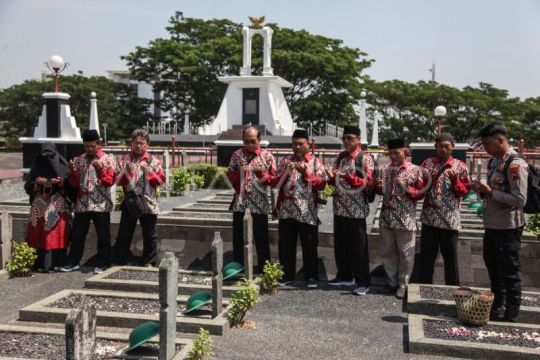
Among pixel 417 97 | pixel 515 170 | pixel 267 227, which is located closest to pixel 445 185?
pixel 515 170

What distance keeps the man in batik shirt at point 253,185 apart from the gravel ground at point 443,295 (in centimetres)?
199

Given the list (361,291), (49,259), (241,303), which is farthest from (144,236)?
(361,291)

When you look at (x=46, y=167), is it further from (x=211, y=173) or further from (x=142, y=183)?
(x=211, y=173)

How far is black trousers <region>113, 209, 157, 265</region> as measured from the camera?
7.11 metres

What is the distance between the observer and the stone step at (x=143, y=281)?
6191 mm

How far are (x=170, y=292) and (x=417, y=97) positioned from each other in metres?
32.5

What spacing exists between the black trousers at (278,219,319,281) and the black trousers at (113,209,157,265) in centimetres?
167

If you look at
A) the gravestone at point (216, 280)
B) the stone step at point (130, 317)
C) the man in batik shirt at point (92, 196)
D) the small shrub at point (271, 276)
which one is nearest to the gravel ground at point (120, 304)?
the stone step at point (130, 317)

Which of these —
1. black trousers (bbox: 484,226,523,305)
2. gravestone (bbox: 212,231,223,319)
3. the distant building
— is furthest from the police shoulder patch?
the distant building

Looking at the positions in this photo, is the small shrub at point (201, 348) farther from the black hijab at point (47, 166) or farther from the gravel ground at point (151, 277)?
the black hijab at point (47, 166)

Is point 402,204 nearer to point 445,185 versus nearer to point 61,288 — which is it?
point 445,185

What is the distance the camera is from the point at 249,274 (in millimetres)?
6289

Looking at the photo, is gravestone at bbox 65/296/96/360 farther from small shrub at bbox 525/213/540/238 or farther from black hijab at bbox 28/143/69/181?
small shrub at bbox 525/213/540/238

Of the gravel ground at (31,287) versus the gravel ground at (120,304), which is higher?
the gravel ground at (120,304)
